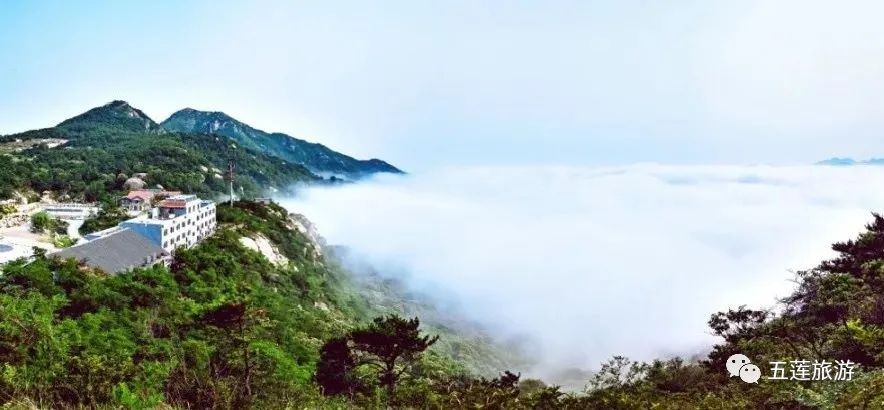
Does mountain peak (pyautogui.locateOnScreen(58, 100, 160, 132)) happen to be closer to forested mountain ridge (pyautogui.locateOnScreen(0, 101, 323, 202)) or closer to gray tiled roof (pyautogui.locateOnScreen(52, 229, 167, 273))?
forested mountain ridge (pyautogui.locateOnScreen(0, 101, 323, 202))

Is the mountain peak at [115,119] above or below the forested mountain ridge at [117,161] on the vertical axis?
above

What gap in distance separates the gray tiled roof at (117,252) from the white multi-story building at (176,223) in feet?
6.36

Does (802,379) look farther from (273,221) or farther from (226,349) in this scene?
(273,221)

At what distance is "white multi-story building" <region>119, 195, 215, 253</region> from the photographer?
41906 mm

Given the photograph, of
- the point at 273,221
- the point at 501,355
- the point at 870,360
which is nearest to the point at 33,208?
the point at 273,221

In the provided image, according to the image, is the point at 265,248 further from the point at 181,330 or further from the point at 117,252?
the point at 181,330

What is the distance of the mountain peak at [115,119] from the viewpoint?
154750mm

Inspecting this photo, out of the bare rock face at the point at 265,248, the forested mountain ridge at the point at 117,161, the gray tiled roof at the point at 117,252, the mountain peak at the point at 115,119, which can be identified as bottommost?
the bare rock face at the point at 265,248

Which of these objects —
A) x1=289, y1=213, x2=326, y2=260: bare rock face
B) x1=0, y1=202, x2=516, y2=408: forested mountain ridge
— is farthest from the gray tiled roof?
x1=289, y1=213, x2=326, y2=260: bare rock face

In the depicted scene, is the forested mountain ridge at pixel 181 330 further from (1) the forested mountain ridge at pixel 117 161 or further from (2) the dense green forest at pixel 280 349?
(1) the forested mountain ridge at pixel 117 161

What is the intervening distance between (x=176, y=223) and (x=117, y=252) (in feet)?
28.1

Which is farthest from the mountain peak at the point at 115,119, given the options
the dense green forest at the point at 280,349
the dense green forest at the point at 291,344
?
the dense green forest at the point at 280,349

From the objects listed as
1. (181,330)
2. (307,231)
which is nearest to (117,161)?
(307,231)

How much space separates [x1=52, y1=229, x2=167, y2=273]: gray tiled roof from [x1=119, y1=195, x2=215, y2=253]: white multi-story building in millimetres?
1939
